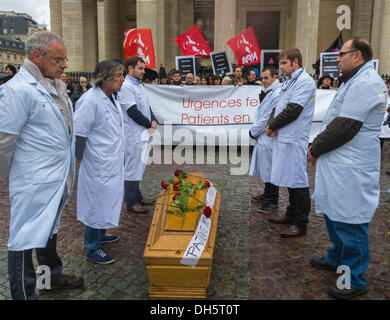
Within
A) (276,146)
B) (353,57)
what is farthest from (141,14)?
(353,57)

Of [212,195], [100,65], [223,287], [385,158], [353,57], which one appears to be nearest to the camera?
[353,57]

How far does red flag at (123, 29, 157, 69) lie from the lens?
35.4 feet

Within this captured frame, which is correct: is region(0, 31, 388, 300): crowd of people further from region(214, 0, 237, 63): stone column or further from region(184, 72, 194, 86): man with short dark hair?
region(214, 0, 237, 63): stone column

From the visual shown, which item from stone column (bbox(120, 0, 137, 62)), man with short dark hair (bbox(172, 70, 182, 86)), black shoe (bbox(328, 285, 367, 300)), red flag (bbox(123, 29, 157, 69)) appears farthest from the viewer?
stone column (bbox(120, 0, 137, 62))

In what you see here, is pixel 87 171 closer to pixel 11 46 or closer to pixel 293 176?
pixel 293 176

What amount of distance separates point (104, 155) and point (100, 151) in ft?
0.19

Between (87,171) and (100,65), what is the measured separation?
1.15 m

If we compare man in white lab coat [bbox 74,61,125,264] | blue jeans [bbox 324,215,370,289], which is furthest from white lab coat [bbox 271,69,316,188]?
man in white lab coat [bbox 74,61,125,264]

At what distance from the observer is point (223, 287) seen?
11.9 feet

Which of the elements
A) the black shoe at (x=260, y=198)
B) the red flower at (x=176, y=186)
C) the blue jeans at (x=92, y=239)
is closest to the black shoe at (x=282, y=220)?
the black shoe at (x=260, y=198)

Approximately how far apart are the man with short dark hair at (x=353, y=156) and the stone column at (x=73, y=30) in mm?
21522

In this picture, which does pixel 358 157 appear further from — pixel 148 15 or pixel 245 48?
pixel 148 15

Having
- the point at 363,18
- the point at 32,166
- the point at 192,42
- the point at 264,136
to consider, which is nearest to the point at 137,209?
the point at 264,136

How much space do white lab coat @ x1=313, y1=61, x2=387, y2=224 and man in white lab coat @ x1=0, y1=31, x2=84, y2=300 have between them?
94.1 inches
